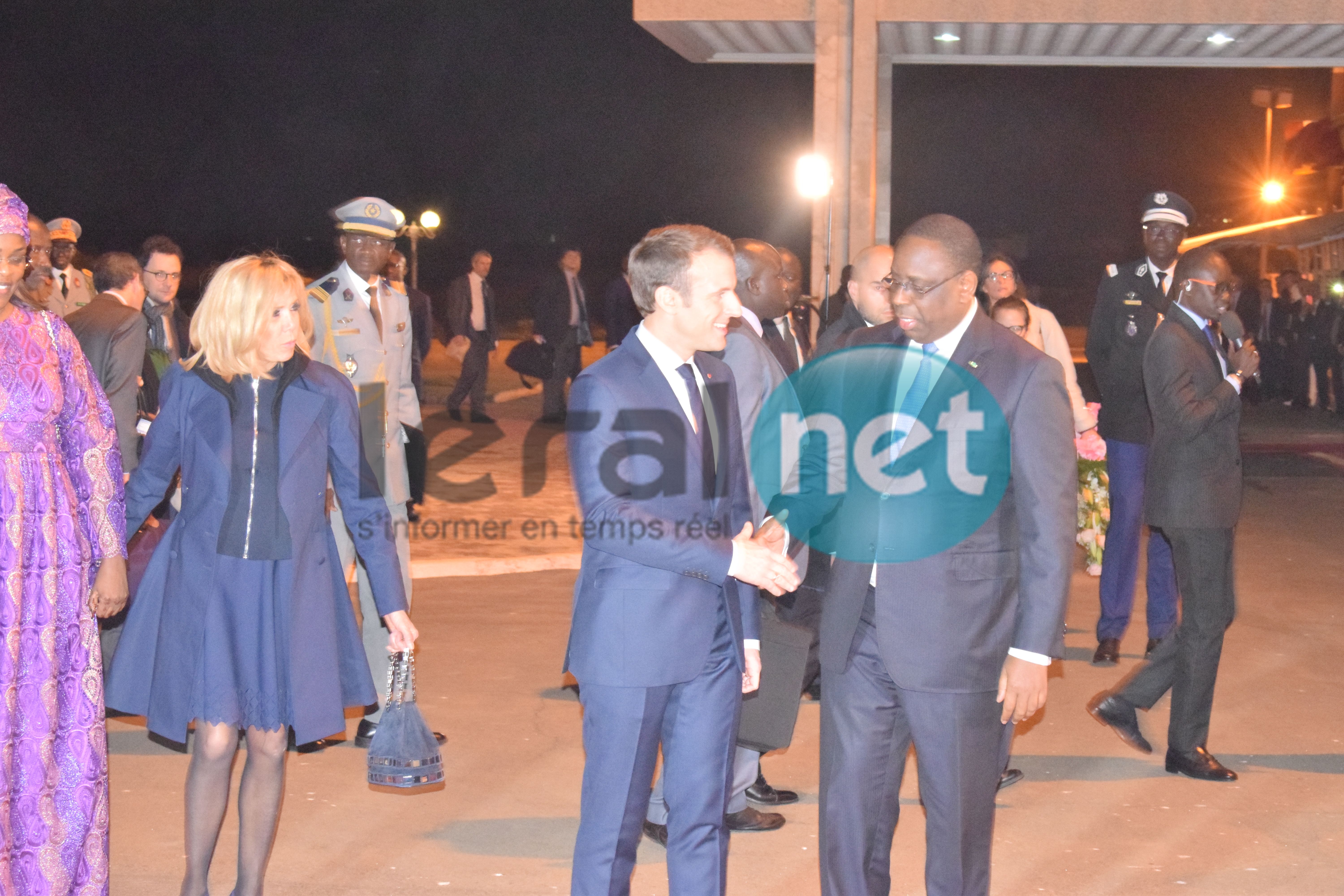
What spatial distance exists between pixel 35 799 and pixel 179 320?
535 cm

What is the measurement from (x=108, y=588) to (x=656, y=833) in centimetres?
211

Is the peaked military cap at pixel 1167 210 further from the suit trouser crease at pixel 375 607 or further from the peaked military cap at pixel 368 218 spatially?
the suit trouser crease at pixel 375 607

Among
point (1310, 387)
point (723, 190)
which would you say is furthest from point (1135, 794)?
point (723, 190)

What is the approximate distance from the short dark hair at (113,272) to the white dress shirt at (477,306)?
10085 millimetres

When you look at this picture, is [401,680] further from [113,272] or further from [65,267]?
[65,267]

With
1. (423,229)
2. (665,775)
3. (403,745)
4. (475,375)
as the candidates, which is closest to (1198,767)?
(665,775)

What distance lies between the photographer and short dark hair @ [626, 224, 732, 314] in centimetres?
363

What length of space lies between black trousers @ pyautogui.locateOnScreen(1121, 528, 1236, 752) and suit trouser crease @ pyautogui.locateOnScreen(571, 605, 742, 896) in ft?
9.22

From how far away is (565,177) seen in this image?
11281cm

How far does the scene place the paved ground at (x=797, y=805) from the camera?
15.9 feet

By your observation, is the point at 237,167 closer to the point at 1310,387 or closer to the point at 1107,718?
the point at 1310,387

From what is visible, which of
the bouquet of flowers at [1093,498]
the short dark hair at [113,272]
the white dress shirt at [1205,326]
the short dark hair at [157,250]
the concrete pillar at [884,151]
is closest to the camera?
the white dress shirt at [1205,326]

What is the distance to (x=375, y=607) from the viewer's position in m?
6.23

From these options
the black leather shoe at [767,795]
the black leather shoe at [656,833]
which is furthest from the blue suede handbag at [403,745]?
the black leather shoe at [767,795]
